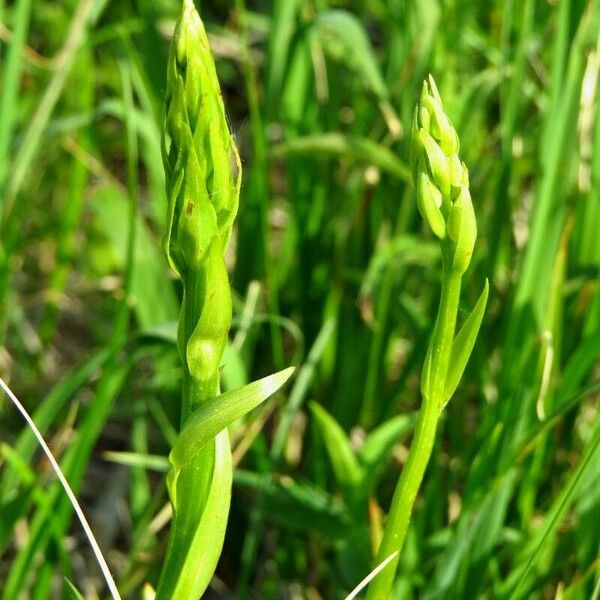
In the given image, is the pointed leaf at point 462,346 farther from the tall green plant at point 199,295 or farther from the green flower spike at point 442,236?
the tall green plant at point 199,295

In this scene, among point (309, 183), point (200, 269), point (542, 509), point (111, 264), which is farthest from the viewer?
point (111, 264)

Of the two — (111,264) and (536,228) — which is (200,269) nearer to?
(536,228)

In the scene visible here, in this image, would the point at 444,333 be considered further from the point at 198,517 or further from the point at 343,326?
the point at 343,326

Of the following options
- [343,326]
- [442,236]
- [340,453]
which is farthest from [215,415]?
[343,326]

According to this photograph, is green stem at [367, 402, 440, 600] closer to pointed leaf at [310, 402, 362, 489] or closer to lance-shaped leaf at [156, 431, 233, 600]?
lance-shaped leaf at [156, 431, 233, 600]

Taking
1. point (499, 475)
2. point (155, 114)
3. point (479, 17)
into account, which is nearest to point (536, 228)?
point (499, 475)

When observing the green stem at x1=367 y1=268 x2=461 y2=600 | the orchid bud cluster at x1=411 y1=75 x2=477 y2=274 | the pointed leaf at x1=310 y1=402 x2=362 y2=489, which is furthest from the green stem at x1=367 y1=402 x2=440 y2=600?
the pointed leaf at x1=310 y1=402 x2=362 y2=489

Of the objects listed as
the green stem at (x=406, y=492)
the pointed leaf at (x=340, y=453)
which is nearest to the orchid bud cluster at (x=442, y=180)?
the green stem at (x=406, y=492)
